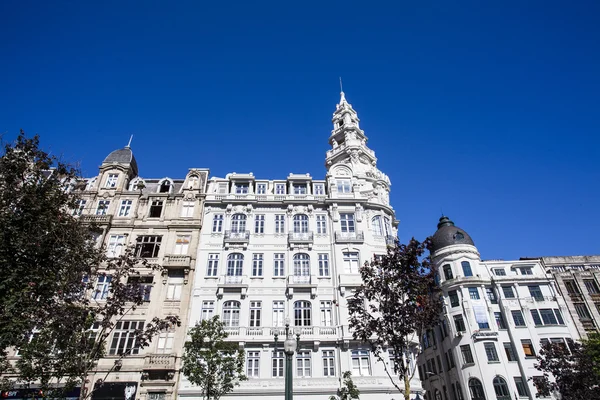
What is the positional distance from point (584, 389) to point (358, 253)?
19597 mm

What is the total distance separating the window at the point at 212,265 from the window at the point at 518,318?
34493 millimetres

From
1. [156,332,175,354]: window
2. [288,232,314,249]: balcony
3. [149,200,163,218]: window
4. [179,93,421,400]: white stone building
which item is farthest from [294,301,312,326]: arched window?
[149,200,163,218]: window

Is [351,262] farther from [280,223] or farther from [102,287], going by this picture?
[102,287]

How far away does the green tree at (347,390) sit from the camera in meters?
27.0

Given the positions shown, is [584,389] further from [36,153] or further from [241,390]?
[36,153]

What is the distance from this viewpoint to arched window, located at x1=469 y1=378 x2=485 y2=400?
39.2m

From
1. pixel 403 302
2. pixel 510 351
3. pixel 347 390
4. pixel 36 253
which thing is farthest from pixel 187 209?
pixel 510 351

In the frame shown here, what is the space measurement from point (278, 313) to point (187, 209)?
14.3 meters

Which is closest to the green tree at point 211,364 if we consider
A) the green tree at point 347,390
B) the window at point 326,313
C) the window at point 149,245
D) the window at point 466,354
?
the green tree at point 347,390

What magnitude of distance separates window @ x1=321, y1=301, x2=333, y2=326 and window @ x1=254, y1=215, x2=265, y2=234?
9.58 meters

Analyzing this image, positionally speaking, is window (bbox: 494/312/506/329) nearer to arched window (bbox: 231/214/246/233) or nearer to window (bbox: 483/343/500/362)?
window (bbox: 483/343/500/362)

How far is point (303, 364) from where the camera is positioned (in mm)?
30984

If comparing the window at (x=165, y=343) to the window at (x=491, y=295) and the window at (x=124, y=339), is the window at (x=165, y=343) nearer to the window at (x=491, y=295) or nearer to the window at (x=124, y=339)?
the window at (x=124, y=339)

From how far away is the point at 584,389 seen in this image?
89.6 feet
